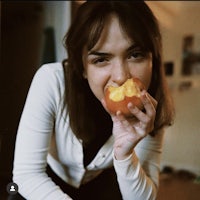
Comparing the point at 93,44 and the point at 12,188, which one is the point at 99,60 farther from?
the point at 12,188

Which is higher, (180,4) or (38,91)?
(180,4)

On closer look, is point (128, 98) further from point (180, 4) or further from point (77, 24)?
point (180, 4)

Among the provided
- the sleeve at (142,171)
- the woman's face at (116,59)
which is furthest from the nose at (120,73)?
the sleeve at (142,171)

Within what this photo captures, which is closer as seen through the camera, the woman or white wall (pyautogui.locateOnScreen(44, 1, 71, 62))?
the woman

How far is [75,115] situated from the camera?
46 cm

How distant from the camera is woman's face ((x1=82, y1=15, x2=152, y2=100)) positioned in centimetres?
35

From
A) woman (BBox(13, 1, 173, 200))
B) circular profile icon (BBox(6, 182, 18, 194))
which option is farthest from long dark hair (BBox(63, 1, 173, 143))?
circular profile icon (BBox(6, 182, 18, 194))

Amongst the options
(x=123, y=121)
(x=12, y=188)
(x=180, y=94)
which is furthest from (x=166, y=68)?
(x=12, y=188)

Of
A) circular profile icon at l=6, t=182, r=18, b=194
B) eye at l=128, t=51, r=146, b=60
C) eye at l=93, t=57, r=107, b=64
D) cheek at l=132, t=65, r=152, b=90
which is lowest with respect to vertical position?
circular profile icon at l=6, t=182, r=18, b=194

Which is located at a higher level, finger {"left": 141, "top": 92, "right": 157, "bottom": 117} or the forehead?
the forehead

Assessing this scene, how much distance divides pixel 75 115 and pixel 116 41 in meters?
0.15

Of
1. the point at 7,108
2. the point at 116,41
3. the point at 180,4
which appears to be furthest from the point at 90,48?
the point at 180,4

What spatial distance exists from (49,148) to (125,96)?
20cm

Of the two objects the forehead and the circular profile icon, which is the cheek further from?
the circular profile icon
